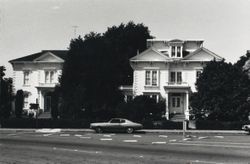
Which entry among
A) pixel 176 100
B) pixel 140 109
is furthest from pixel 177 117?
pixel 140 109

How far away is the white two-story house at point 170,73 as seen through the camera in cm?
5662

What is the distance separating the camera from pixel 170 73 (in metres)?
58.1

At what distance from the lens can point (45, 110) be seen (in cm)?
6169

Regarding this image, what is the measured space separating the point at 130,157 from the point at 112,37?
4983 cm

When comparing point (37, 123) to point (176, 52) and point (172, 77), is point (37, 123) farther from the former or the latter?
point (176, 52)

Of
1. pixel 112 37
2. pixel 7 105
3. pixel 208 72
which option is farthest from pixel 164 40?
pixel 7 105

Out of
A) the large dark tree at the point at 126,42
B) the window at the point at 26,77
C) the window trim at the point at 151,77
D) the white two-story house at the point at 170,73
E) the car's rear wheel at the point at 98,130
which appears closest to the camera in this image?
the car's rear wheel at the point at 98,130

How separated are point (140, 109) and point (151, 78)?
10757 millimetres

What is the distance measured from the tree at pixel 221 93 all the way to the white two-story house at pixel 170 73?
8.28m

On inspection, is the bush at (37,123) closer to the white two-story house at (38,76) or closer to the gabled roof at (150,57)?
the white two-story house at (38,76)

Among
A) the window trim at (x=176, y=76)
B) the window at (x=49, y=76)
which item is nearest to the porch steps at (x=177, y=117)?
the window trim at (x=176, y=76)

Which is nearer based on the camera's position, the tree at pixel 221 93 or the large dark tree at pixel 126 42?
the tree at pixel 221 93

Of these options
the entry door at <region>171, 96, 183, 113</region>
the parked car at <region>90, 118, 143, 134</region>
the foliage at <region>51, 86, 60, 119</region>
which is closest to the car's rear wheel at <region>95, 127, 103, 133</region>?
the parked car at <region>90, 118, 143, 134</region>

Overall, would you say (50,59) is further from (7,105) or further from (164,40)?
(164,40)
